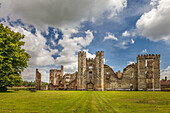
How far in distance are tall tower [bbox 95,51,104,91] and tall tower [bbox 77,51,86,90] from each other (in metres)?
4.32

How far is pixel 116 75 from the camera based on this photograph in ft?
148

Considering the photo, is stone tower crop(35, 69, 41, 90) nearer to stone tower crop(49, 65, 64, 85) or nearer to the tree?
stone tower crop(49, 65, 64, 85)

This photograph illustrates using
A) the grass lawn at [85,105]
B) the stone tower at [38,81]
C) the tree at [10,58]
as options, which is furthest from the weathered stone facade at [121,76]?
the grass lawn at [85,105]

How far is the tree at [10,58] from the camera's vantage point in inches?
1044

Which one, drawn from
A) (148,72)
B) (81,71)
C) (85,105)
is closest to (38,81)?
(81,71)

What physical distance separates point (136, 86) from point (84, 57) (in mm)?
19135

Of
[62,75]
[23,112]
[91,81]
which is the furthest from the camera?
[62,75]

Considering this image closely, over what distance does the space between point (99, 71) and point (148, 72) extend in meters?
14.9

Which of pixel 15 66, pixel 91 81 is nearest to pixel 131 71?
pixel 91 81

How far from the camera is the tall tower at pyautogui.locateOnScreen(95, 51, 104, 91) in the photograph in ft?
141

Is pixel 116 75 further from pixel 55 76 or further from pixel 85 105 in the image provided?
pixel 85 105

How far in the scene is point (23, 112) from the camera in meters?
8.99

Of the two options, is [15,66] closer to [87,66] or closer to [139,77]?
[87,66]

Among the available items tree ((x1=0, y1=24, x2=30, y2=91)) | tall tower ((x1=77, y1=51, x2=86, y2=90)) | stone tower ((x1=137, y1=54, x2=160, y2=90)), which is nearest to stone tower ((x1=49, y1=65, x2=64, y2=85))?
tall tower ((x1=77, y1=51, x2=86, y2=90))
